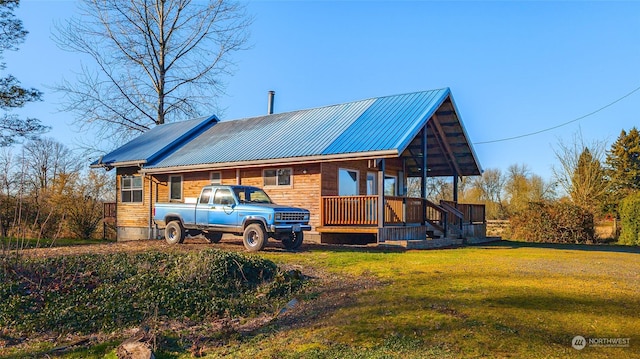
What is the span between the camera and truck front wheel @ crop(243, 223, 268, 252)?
14195 mm

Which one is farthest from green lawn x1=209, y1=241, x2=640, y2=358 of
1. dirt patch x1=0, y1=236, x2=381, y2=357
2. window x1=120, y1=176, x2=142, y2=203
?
window x1=120, y1=176, x2=142, y2=203

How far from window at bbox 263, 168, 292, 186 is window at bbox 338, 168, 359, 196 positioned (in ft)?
6.64

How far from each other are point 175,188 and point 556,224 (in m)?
18.7

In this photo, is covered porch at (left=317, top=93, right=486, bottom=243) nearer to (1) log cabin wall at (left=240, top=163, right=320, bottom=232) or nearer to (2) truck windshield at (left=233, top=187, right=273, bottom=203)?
(1) log cabin wall at (left=240, top=163, right=320, bottom=232)

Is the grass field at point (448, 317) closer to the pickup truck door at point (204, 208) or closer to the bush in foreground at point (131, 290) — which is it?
the bush in foreground at point (131, 290)

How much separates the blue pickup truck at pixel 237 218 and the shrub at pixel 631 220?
56.6ft

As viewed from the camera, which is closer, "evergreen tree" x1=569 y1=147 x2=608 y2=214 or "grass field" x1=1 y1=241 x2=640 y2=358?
"grass field" x1=1 y1=241 x2=640 y2=358

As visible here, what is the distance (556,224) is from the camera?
24.0 metres

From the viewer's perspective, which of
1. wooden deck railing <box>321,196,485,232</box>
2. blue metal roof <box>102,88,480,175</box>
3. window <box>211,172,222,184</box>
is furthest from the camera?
window <box>211,172,222,184</box>

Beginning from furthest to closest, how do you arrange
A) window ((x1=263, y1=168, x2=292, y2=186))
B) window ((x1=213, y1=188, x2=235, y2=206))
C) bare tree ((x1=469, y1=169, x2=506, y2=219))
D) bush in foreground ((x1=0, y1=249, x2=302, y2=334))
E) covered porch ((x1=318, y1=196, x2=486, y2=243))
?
bare tree ((x1=469, y1=169, x2=506, y2=219))
window ((x1=263, y1=168, x2=292, y2=186))
covered porch ((x1=318, y1=196, x2=486, y2=243))
window ((x1=213, y1=188, x2=235, y2=206))
bush in foreground ((x1=0, y1=249, x2=302, y2=334))

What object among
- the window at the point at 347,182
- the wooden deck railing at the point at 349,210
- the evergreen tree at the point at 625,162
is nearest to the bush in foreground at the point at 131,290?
the wooden deck railing at the point at 349,210

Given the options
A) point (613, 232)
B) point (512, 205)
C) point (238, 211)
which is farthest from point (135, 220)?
point (512, 205)

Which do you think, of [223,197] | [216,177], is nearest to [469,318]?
[223,197]

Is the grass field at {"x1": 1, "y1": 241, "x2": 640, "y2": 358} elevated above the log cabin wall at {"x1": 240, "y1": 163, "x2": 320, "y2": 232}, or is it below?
below
